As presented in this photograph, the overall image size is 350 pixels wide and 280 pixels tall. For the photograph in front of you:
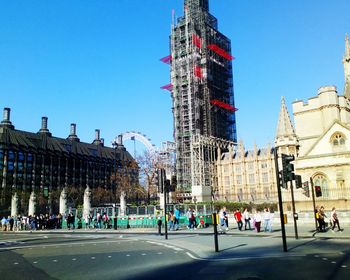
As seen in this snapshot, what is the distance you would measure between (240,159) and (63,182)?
56786mm

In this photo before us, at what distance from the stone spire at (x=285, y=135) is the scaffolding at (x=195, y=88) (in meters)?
27.6

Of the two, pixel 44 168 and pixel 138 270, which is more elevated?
pixel 44 168

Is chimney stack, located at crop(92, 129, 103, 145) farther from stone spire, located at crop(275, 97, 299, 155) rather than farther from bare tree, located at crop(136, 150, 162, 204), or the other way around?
stone spire, located at crop(275, 97, 299, 155)

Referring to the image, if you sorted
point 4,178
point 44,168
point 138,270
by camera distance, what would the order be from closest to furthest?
point 138,270
point 4,178
point 44,168

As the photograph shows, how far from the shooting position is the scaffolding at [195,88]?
271ft

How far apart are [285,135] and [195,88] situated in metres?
33.6

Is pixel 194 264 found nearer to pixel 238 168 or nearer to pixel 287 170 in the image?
pixel 287 170

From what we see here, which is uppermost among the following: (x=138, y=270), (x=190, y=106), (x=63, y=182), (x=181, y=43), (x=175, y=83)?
(x=181, y=43)

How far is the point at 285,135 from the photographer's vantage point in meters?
53.9

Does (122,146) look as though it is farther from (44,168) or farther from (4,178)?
(4,178)

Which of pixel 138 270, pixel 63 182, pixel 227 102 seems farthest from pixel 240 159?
pixel 138 270

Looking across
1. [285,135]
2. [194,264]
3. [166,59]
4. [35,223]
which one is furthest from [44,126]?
[194,264]

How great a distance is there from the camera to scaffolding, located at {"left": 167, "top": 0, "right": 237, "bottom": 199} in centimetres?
8269

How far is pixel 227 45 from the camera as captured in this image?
95.8 m
